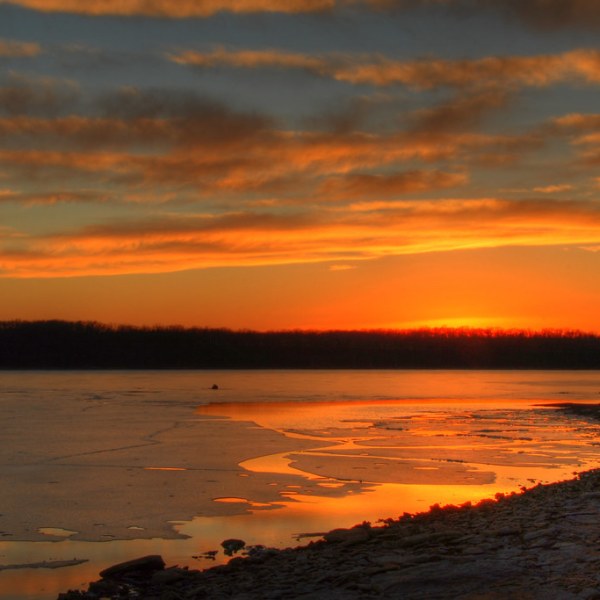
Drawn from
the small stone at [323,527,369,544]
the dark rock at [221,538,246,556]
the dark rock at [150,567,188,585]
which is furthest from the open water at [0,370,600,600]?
the dark rock at [150,567,188,585]

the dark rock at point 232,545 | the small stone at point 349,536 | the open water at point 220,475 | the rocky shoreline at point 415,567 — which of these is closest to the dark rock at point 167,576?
the rocky shoreline at point 415,567

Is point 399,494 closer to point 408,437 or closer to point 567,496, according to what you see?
point 567,496

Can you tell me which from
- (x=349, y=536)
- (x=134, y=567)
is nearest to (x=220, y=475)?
(x=349, y=536)

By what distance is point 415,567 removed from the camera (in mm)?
9422

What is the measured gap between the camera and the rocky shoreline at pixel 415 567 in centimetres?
855

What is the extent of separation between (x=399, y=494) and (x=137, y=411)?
81.6ft

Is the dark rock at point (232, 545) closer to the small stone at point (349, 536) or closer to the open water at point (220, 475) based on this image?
the open water at point (220, 475)

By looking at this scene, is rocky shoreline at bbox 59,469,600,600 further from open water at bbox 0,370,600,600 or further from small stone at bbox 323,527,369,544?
open water at bbox 0,370,600,600

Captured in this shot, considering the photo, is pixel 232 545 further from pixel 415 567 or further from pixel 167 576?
pixel 415 567

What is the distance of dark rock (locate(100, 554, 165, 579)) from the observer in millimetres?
10047

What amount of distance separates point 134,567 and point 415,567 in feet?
11.2

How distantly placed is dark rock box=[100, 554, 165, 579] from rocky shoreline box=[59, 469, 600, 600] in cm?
1

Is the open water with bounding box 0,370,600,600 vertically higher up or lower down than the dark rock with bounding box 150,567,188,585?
lower down

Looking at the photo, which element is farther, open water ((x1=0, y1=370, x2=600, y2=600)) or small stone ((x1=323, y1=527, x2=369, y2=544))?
open water ((x1=0, y1=370, x2=600, y2=600))
